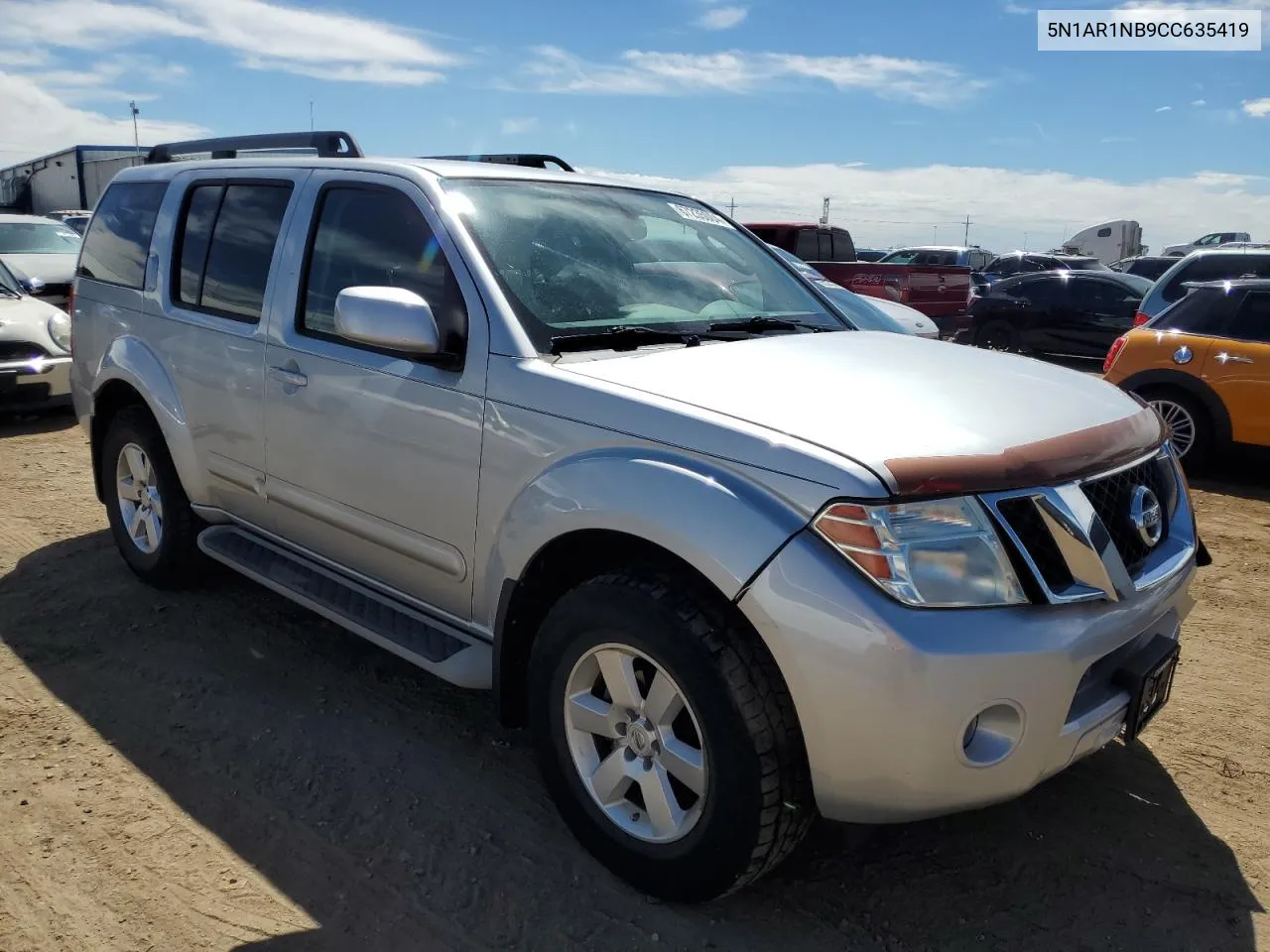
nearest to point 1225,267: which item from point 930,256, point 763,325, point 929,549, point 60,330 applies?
point 763,325

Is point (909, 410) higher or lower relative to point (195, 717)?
higher

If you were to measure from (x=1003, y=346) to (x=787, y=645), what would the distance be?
14113 millimetres

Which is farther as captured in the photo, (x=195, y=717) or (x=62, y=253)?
(x=62, y=253)

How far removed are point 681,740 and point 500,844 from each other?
740 millimetres

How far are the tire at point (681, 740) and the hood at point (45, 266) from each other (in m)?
11.2

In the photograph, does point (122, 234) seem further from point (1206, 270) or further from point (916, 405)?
point (1206, 270)

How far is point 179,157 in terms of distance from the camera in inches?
193

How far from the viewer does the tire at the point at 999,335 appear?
14922 millimetres

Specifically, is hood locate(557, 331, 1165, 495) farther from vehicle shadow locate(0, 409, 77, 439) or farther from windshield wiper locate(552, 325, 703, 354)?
vehicle shadow locate(0, 409, 77, 439)

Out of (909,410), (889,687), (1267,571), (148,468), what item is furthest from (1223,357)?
(148,468)

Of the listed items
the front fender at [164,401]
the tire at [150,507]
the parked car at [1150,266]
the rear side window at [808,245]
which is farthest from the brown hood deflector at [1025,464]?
the parked car at [1150,266]

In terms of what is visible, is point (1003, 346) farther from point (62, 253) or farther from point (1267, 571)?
point (62, 253)

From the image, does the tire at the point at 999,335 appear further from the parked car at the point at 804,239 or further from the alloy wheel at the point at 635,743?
the alloy wheel at the point at 635,743

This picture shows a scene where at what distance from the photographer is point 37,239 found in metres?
12.8
